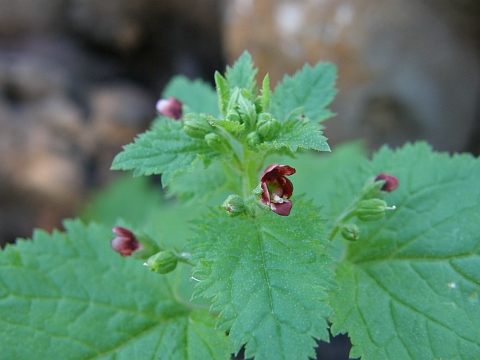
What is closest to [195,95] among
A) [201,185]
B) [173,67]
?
[201,185]

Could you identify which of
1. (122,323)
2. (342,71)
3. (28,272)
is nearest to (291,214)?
(122,323)

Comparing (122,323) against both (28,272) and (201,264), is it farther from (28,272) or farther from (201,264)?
(201,264)

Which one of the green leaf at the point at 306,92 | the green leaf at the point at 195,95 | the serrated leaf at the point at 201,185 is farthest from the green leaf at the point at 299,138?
the green leaf at the point at 195,95

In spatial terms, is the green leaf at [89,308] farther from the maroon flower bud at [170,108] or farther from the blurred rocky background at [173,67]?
the blurred rocky background at [173,67]

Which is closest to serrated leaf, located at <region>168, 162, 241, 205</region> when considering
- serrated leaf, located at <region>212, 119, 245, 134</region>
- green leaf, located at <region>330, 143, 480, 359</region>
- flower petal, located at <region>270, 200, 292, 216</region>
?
serrated leaf, located at <region>212, 119, 245, 134</region>

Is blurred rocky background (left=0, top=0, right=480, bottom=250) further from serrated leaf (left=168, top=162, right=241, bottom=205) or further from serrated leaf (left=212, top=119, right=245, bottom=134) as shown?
serrated leaf (left=212, top=119, right=245, bottom=134)
